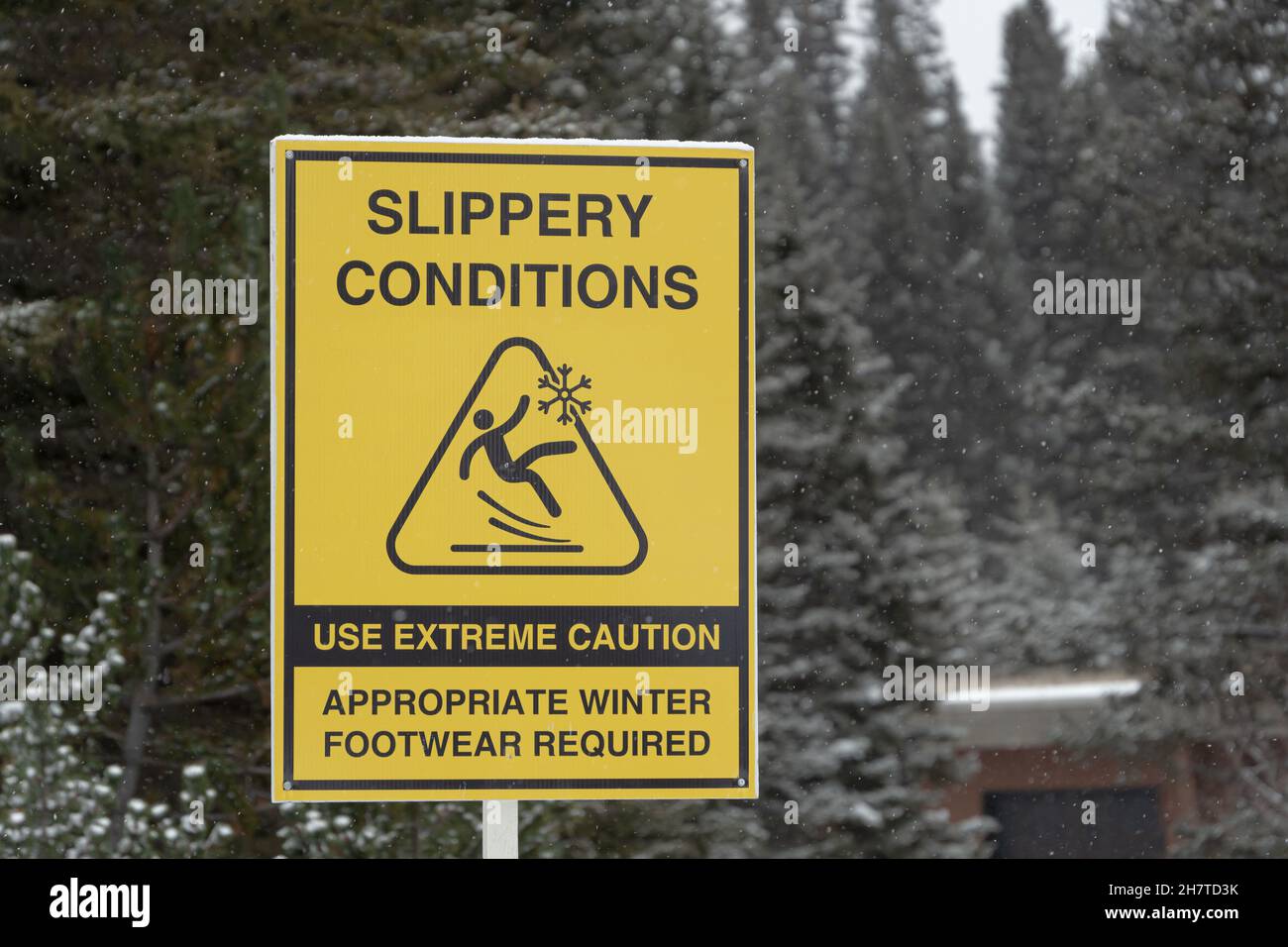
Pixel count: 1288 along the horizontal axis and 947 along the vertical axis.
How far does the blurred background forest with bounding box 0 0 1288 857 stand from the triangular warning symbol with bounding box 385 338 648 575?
509 cm

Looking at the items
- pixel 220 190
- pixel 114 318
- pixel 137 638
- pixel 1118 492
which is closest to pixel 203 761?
pixel 137 638

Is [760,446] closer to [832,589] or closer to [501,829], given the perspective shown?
[832,589]

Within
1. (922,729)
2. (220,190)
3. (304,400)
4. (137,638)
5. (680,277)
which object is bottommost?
(922,729)

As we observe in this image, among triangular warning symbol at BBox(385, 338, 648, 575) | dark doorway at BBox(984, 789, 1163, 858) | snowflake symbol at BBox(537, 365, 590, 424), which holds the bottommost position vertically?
dark doorway at BBox(984, 789, 1163, 858)

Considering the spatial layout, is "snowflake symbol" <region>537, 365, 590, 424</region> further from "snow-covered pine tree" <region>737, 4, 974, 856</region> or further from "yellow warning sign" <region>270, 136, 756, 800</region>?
"snow-covered pine tree" <region>737, 4, 974, 856</region>

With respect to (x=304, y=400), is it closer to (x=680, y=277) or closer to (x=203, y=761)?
(x=680, y=277)

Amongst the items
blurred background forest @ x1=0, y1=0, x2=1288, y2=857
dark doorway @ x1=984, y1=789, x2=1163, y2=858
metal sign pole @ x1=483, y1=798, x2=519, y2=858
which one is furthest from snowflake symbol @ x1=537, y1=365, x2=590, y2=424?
dark doorway @ x1=984, y1=789, x2=1163, y2=858

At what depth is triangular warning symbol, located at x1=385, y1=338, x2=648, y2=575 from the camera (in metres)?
3.82

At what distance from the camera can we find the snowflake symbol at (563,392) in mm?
3818

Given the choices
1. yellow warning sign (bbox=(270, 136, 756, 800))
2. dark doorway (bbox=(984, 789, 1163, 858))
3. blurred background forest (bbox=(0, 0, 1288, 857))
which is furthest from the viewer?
dark doorway (bbox=(984, 789, 1163, 858))

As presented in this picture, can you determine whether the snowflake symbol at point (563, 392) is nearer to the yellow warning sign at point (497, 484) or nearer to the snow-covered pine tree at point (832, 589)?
the yellow warning sign at point (497, 484)

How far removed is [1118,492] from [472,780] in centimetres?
1717

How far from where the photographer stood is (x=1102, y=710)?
1823 cm
